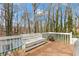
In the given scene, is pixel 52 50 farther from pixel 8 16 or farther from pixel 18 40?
pixel 8 16

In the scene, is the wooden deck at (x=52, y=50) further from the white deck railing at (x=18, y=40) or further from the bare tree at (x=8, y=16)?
the bare tree at (x=8, y=16)

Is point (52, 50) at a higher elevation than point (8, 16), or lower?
lower

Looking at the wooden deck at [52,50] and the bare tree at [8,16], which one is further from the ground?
the bare tree at [8,16]

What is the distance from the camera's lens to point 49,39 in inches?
59.7

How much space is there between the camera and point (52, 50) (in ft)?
4.89

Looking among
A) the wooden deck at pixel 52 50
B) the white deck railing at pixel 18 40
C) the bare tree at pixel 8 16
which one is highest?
the bare tree at pixel 8 16

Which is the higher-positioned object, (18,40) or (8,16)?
(8,16)

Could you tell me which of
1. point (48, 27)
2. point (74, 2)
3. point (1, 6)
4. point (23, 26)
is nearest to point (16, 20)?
point (23, 26)

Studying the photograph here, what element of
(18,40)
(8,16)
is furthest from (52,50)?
(8,16)

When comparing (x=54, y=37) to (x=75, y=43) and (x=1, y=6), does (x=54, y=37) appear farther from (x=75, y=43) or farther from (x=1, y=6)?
(x=1, y=6)

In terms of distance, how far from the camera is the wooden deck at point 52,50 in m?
1.49

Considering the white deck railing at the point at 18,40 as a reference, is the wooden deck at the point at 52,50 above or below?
below

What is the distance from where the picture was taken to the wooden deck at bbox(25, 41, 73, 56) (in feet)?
4.87

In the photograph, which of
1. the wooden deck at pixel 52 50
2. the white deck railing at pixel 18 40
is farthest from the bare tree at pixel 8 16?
the wooden deck at pixel 52 50
